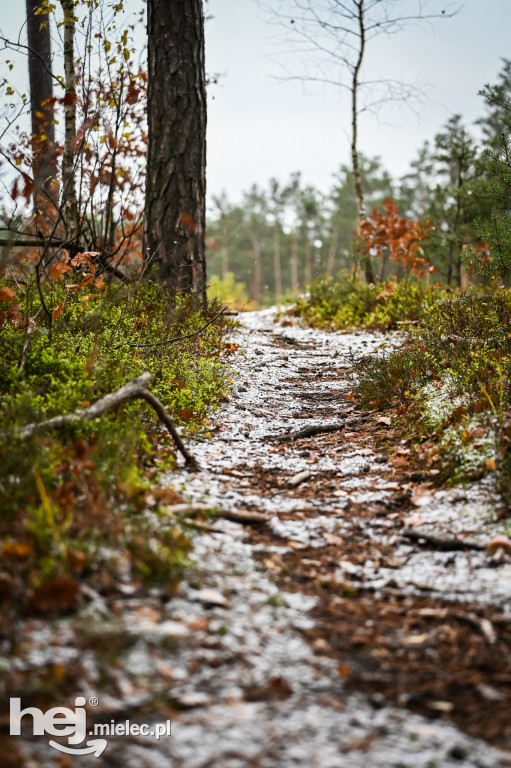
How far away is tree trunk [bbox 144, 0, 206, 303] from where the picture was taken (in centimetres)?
688

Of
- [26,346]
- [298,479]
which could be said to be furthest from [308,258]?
[298,479]

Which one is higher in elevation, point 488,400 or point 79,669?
point 488,400

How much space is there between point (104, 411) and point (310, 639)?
2.00m

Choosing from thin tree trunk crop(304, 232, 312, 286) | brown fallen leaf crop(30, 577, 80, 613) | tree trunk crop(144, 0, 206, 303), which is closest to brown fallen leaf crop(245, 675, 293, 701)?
brown fallen leaf crop(30, 577, 80, 613)

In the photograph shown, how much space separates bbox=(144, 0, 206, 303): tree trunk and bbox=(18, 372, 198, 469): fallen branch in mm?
3392

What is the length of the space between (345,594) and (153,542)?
937mm

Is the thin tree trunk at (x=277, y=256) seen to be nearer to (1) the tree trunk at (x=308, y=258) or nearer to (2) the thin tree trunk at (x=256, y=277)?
(2) the thin tree trunk at (x=256, y=277)

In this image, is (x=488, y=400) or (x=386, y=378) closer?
(x=488, y=400)

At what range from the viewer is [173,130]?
6.93 metres

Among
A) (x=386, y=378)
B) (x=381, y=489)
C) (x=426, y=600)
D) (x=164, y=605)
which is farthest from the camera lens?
(x=386, y=378)

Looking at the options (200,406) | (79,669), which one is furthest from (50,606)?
(200,406)

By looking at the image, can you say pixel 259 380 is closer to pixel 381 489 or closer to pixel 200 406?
pixel 200 406

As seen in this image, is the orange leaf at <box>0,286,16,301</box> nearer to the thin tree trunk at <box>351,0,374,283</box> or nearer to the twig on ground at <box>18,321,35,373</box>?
the twig on ground at <box>18,321,35,373</box>

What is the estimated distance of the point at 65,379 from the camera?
408 cm
